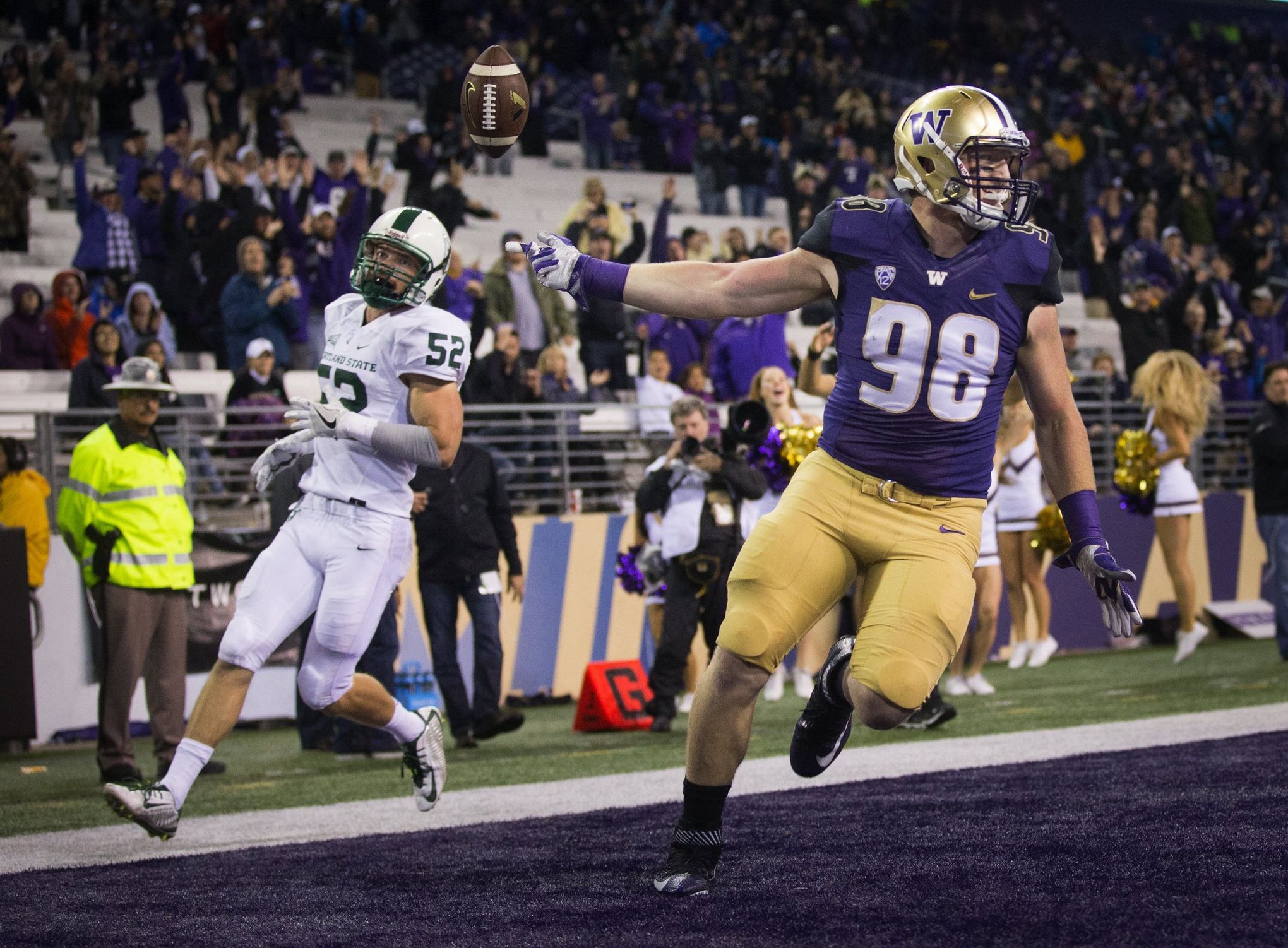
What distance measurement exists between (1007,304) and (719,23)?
66.3 feet

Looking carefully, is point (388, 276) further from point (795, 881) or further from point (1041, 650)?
point (1041, 650)


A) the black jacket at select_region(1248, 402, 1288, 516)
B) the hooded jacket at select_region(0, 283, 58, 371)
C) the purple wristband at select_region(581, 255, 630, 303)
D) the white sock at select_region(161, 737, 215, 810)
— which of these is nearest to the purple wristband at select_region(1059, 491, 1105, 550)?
the purple wristband at select_region(581, 255, 630, 303)

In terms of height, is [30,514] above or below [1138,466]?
below

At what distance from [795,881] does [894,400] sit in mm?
1316

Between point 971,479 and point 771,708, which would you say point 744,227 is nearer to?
point 771,708

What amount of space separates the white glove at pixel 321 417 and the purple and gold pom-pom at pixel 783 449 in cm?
436

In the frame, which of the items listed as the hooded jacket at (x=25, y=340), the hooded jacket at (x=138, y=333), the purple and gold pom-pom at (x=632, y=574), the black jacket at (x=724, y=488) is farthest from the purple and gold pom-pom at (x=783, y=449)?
the hooded jacket at (x=25, y=340)

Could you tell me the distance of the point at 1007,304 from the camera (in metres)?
4.29

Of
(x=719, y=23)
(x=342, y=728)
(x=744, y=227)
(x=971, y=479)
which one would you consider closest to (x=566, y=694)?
(x=342, y=728)

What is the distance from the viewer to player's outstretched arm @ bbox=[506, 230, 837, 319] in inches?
170

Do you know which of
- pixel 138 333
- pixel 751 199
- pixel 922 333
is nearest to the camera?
pixel 922 333

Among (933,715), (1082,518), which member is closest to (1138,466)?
(933,715)

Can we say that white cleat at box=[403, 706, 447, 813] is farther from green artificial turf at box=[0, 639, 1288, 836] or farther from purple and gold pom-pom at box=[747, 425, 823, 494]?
purple and gold pom-pom at box=[747, 425, 823, 494]

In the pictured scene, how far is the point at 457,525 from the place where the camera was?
884 cm
